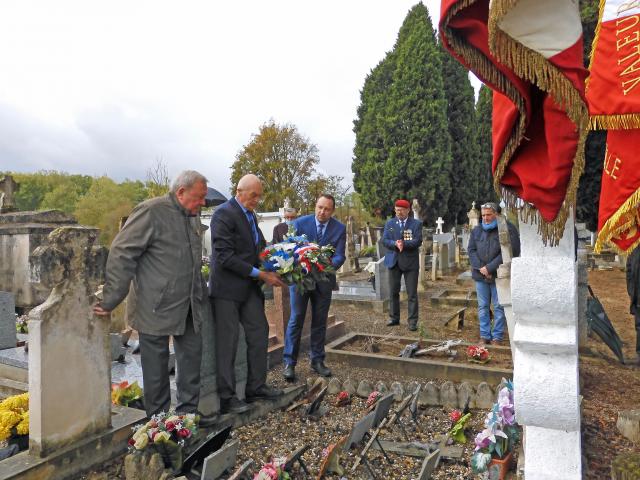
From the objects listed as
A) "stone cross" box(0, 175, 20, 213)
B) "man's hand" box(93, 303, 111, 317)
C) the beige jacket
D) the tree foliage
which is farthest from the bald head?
the tree foliage

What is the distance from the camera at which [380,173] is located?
2267cm

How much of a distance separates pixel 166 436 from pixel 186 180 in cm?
174

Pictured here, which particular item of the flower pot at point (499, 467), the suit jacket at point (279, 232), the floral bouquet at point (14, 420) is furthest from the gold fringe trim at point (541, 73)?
the suit jacket at point (279, 232)

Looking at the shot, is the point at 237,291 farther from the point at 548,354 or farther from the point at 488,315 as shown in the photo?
the point at 488,315

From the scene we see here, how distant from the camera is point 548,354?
197cm

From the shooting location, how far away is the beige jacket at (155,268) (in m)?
3.22

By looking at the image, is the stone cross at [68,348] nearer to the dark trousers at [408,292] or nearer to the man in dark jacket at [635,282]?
the dark trousers at [408,292]

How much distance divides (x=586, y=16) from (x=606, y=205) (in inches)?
525

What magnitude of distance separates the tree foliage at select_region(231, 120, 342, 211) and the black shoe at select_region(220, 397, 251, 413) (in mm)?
32128

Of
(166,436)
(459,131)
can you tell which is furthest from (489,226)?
(459,131)

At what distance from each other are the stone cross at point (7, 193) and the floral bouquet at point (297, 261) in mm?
9251

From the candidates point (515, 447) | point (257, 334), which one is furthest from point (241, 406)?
point (515, 447)

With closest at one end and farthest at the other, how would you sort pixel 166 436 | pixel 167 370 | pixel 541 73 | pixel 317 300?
pixel 541 73, pixel 166 436, pixel 167 370, pixel 317 300

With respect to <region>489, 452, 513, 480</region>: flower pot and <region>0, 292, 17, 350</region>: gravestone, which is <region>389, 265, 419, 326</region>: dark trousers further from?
<region>0, 292, 17, 350</region>: gravestone
